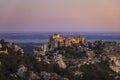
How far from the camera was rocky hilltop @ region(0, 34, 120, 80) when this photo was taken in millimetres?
23803

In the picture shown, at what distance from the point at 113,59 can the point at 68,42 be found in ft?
19.1

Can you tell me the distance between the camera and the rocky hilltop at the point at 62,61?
2380 centimetres

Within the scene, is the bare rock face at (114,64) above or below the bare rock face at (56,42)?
below

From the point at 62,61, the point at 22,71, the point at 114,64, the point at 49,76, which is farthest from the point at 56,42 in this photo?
the point at 22,71

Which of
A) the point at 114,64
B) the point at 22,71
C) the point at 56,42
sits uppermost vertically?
the point at 56,42

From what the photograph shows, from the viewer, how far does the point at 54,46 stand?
37.3m

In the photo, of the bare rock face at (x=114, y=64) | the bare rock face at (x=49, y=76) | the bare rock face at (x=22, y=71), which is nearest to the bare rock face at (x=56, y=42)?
the bare rock face at (x=114, y=64)

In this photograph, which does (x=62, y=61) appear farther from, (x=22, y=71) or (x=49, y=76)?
(x=22, y=71)

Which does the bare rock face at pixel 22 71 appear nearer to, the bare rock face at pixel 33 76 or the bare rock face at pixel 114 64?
the bare rock face at pixel 33 76

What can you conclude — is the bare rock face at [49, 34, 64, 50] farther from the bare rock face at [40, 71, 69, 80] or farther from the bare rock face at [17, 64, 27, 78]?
the bare rock face at [17, 64, 27, 78]

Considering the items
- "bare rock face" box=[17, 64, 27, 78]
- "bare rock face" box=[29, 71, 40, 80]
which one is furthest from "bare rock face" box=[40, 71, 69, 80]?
"bare rock face" box=[17, 64, 27, 78]

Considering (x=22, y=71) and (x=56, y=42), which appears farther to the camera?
(x=56, y=42)

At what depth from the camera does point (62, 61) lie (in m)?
30.1

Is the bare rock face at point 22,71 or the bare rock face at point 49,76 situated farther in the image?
the bare rock face at point 49,76
